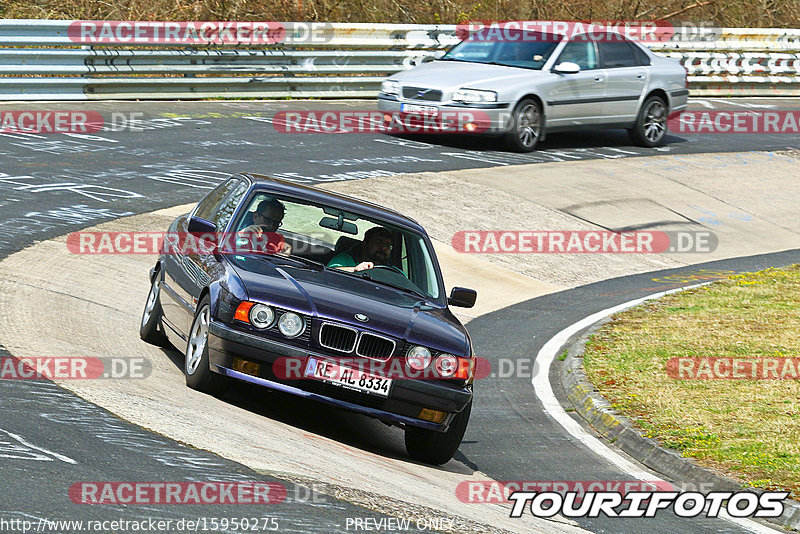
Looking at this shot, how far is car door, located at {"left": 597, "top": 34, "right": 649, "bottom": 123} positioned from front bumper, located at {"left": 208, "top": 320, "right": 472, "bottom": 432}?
13895mm

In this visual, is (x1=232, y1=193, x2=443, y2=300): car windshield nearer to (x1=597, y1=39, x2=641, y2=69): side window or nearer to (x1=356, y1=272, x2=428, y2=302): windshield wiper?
(x1=356, y1=272, x2=428, y2=302): windshield wiper

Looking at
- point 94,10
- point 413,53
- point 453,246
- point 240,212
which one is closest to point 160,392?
point 240,212

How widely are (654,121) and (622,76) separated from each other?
1516 mm

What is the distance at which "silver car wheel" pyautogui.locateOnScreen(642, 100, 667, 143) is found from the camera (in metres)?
21.5

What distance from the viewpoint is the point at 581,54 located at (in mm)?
20062

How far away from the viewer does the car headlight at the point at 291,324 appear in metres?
7.24

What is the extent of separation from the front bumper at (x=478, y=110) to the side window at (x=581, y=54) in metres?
1.67

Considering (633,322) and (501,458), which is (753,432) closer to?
(501,458)

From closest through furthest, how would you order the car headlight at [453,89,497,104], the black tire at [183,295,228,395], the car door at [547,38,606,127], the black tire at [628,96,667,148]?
1. the black tire at [183,295,228,395]
2. the car headlight at [453,89,497,104]
3. the car door at [547,38,606,127]
4. the black tire at [628,96,667,148]

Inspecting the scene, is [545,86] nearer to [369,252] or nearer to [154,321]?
[369,252]

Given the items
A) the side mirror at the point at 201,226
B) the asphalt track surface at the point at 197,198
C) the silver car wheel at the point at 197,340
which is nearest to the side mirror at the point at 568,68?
the asphalt track surface at the point at 197,198

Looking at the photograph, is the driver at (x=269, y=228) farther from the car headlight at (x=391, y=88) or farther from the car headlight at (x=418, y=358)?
the car headlight at (x=391, y=88)

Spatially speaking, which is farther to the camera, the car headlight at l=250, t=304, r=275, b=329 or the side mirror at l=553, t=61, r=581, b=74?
the side mirror at l=553, t=61, r=581, b=74

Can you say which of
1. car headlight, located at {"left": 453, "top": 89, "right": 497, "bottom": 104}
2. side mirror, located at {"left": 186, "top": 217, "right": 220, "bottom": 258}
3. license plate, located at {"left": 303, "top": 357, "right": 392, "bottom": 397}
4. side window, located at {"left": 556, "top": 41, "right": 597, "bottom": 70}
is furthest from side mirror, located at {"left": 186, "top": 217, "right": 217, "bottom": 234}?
side window, located at {"left": 556, "top": 41, "right": 597, "bottom": 70}
